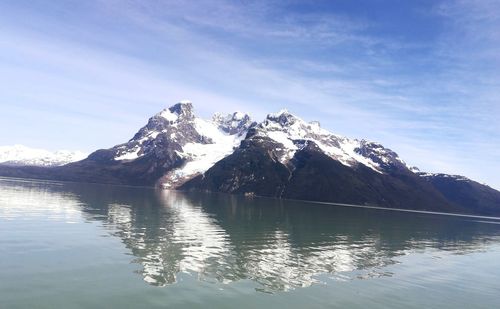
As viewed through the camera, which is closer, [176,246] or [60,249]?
[60,249]

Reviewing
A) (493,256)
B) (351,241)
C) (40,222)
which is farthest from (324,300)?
(493,256)

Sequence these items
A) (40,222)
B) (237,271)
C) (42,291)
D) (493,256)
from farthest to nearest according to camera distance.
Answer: (493,256) → (40,222) → (237,271) → (42,291)

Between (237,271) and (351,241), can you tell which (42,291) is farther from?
(351,241)

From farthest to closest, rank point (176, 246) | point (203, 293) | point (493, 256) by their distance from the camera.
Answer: point (493, 256) < point (176, 246) < point (203, 293)

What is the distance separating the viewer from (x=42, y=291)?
40.5 meters

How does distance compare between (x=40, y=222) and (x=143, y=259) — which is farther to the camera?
(x=40, y=222)

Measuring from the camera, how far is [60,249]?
62.7 meters

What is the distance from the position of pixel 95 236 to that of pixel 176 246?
17.0 m

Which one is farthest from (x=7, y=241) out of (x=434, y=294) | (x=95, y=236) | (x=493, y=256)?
(x=493, y=256)

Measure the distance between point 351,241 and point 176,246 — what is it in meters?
51.5

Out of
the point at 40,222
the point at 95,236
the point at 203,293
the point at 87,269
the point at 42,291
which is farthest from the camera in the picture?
the point at 40,222

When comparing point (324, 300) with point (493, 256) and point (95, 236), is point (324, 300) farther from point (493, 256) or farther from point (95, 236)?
point (493, 256)

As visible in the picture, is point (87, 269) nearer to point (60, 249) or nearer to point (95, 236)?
point (60, 249)

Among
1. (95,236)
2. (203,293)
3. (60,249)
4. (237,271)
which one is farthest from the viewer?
(95,236)
